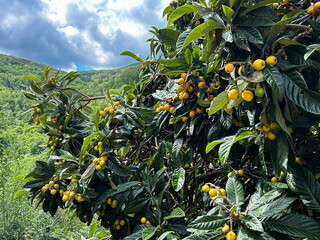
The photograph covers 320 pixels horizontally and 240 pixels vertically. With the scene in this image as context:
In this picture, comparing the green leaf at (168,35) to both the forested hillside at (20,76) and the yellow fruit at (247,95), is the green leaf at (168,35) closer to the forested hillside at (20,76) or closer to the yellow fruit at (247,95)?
the yellow fruit at (247,95)

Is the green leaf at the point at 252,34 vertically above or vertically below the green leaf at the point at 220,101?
above

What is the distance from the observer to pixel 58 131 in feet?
5.66

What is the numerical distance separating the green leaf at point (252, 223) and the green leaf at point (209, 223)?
0.06 metres

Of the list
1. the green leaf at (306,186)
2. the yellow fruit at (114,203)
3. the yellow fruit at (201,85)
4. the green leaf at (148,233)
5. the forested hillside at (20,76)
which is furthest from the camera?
the forested hillside at (20,76)

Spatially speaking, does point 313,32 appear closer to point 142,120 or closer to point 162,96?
point 162,96

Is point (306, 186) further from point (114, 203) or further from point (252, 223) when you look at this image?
point (114, 203)

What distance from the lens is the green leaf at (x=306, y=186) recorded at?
2.66 feet

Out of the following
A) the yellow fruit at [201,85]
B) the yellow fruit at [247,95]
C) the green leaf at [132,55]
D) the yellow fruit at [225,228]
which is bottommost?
the yellow fruit at [225,228]

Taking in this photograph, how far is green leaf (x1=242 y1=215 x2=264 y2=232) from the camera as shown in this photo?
2.27ft

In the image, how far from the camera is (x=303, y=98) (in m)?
0.75

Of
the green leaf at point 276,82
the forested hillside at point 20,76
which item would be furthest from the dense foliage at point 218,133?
the forested hillside at point 20,76

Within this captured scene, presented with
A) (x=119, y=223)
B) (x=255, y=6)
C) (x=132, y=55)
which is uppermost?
(x=132, y=55)

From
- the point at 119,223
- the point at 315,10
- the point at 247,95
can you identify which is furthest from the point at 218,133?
the point at 119,223

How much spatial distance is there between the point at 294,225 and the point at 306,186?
0.52ft
